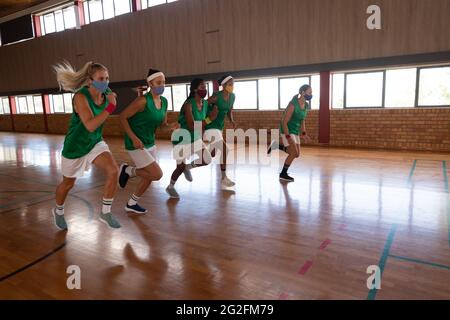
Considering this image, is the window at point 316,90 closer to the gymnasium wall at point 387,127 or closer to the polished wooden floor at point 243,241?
the gymnasium wall at point 387,127

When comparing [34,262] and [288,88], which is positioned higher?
[288,88]

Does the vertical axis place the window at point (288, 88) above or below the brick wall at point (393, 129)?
above

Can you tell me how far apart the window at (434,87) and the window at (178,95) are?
7.43m

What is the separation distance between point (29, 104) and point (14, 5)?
473cm

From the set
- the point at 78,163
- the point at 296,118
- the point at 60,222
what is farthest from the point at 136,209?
the point at 296,118

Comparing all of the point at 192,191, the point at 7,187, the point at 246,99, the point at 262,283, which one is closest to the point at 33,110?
the point at 246,99

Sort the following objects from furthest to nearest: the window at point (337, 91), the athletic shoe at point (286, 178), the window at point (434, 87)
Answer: the window at point (337, 91) < the window at point (434, 87) < the athletic shoe at point (286, 178)

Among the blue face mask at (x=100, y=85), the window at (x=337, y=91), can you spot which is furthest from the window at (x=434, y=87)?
the blue face mask at (x=100, y=85)

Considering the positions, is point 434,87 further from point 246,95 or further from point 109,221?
Answer: point 109,221

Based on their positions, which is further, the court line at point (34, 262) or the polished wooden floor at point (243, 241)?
the court line at point (34, 262)

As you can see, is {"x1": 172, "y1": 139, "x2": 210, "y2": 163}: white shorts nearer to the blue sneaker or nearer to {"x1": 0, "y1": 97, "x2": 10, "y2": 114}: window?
the blue sneaker

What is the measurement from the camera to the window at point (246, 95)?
10.6m

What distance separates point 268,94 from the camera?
10320 mm

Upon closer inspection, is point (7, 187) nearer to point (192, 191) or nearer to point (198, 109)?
point (192, 191)
